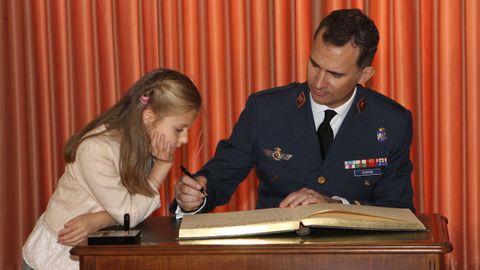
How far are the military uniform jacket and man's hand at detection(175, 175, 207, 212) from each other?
7.3 inches

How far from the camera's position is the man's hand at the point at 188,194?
8.20ft

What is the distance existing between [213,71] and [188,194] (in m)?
1.53

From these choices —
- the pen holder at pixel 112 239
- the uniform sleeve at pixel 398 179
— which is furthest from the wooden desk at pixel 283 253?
the uniform sleeve at pixel 398 179

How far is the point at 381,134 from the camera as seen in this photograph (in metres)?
2.85

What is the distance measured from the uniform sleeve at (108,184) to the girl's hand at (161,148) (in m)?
0.14

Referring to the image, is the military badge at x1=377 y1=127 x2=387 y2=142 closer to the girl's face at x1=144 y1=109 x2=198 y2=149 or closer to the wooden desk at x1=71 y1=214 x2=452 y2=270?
the girl's face at x1=144 y1=109 x2=198 y2=149

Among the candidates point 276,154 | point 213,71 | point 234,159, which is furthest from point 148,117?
point 213,71

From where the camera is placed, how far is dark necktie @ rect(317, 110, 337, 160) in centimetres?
285

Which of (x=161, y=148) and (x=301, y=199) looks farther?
(x=161, y=148)

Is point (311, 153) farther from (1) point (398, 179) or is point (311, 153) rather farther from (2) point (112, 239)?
(2) point (112, 239)

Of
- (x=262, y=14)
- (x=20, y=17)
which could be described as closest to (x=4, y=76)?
(x=20, y=17)

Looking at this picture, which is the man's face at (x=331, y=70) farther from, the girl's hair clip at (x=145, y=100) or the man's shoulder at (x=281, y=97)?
the girl's hair clip at (x=145, y=100)

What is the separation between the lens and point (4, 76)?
3994 millimetres

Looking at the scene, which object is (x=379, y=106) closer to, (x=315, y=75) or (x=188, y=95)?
(x=315, y=75)
